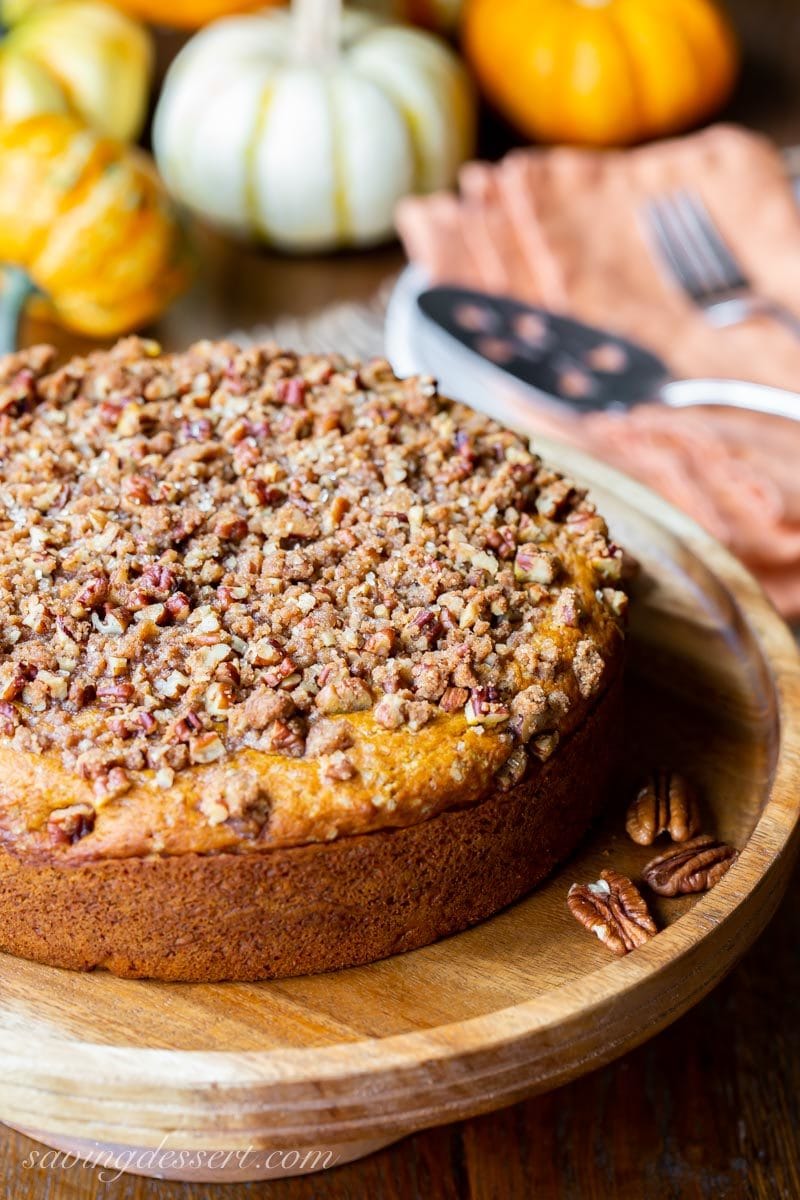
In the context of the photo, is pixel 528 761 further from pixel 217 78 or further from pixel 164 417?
pixel 217 78

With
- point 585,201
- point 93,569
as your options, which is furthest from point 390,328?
point 93,569

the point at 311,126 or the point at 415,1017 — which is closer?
the point at 415,1017

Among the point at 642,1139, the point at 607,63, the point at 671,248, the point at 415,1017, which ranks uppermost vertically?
the point at 607,63

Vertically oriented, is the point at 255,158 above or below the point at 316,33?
below

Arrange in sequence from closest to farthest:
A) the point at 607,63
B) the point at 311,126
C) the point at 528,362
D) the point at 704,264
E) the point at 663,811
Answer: the point at 663,811 < the point at 528,362 < the point at 704,264 < the point at 311,126 < the point at 607,63

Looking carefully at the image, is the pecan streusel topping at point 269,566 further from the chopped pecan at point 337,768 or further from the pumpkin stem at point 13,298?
the pumpkin stem at point 13,298

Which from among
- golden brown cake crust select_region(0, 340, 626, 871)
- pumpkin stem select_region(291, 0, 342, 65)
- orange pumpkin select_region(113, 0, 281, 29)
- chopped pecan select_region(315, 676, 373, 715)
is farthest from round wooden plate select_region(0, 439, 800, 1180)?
orange pumpkin select_region(113, 0, 281, 29)

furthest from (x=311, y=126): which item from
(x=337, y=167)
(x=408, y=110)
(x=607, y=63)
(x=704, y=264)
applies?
(x=704, y=264)

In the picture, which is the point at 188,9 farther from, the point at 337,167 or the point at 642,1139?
the point at 642,1139
